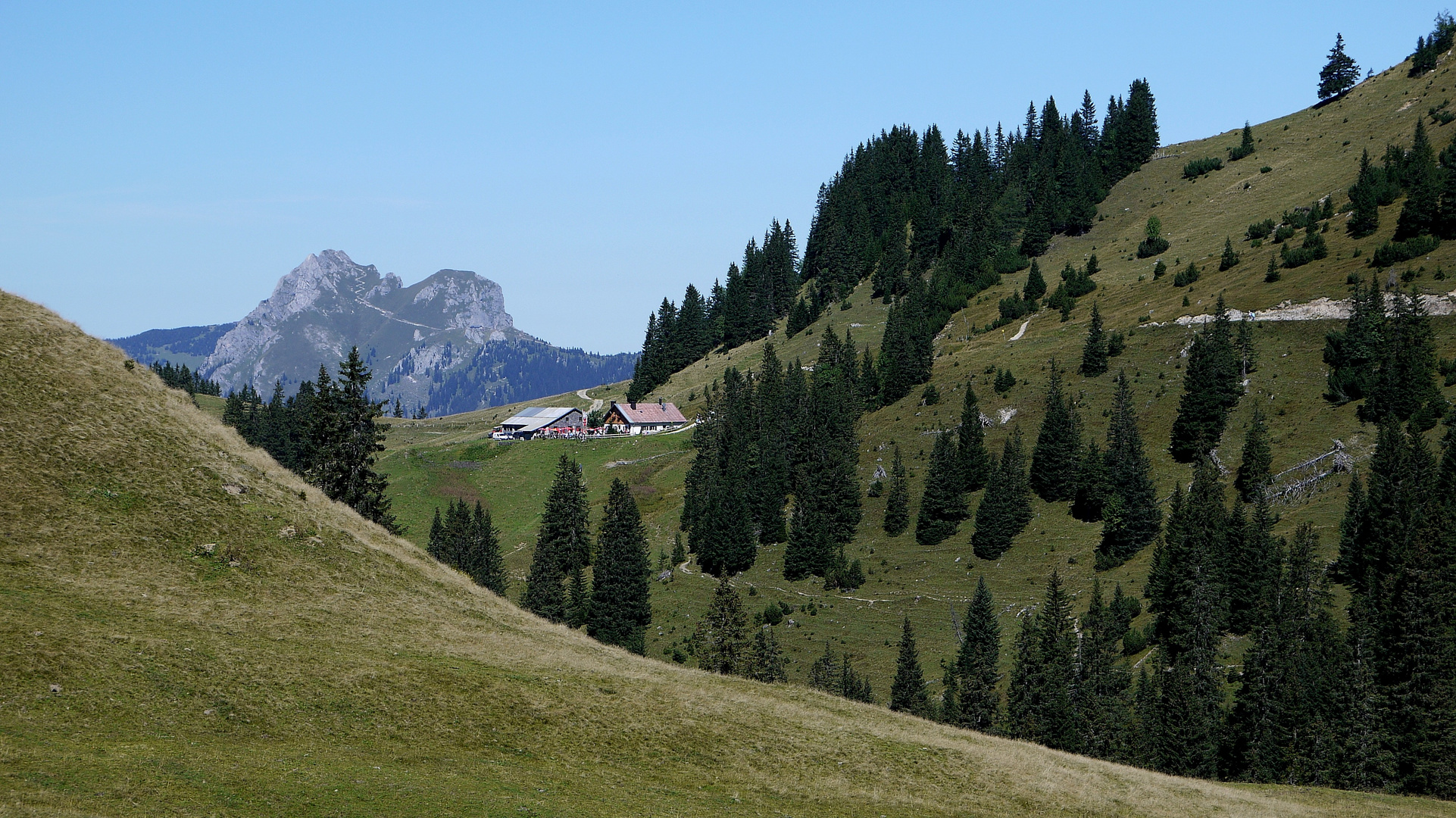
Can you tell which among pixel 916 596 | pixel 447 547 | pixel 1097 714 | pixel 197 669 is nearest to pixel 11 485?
pixel 197 669

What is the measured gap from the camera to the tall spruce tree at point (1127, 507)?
122 meters

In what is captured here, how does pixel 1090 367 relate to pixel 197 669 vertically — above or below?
above

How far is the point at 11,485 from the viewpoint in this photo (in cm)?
4650

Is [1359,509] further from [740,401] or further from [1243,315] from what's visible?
[740,401]

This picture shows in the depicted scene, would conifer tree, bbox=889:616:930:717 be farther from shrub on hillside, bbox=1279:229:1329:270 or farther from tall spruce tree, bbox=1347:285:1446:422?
shrub on hillside, bbox=1279:229:1329:270

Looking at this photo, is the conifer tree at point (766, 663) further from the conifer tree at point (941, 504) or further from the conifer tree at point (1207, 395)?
the conifer tree at point (1207, 395)

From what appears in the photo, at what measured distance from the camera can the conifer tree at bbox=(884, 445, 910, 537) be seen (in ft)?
479

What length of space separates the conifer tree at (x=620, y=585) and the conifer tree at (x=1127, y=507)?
2170 inches

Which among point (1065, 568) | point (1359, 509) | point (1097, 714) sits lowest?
point (1097, 714)

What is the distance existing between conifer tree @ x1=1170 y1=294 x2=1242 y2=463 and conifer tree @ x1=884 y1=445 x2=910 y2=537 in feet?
119

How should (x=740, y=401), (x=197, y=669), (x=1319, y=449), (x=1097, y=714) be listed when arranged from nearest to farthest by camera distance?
(x=197, y=669) → (x=1097, y=714) → (x=1319, y=449) → (x=740, y=401)

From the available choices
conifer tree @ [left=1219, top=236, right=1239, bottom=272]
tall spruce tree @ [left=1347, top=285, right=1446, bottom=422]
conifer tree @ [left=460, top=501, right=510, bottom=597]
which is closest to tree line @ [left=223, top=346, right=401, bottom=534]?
conifer tree @ [left=460, top=501, right=510, bottom=597]

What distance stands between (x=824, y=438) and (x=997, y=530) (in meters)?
40.3

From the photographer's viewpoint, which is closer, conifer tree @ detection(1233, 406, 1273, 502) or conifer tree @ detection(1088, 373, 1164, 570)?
conifer tree @ detection(1233, 406, 1273, 502)
